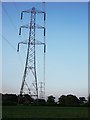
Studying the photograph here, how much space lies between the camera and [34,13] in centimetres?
3531

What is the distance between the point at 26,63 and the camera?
3497 centimetres

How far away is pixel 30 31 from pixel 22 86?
7812mm

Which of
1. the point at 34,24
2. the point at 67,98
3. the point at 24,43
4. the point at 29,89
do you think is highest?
the point at 34,24

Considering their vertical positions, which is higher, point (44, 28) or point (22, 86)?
point (44, 28)

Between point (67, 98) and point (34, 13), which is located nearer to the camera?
point (34, 13)

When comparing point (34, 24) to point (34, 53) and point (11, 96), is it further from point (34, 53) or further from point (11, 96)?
point (11, 96)

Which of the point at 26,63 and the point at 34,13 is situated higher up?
the point at 34,13

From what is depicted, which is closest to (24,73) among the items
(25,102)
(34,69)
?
(34,69)

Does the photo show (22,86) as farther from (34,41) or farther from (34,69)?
(34,41)

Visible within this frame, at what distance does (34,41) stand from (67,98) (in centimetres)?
9138

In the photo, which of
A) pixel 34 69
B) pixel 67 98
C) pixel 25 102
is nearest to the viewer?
pixel 34 69

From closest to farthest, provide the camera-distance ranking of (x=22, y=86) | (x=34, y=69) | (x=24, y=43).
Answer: (x=24, y=43) < (x=34, y=69) < (x=22, y=86)

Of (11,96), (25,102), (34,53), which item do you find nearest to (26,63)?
A: (34,53)

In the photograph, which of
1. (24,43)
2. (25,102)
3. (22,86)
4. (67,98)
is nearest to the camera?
(24,43)
